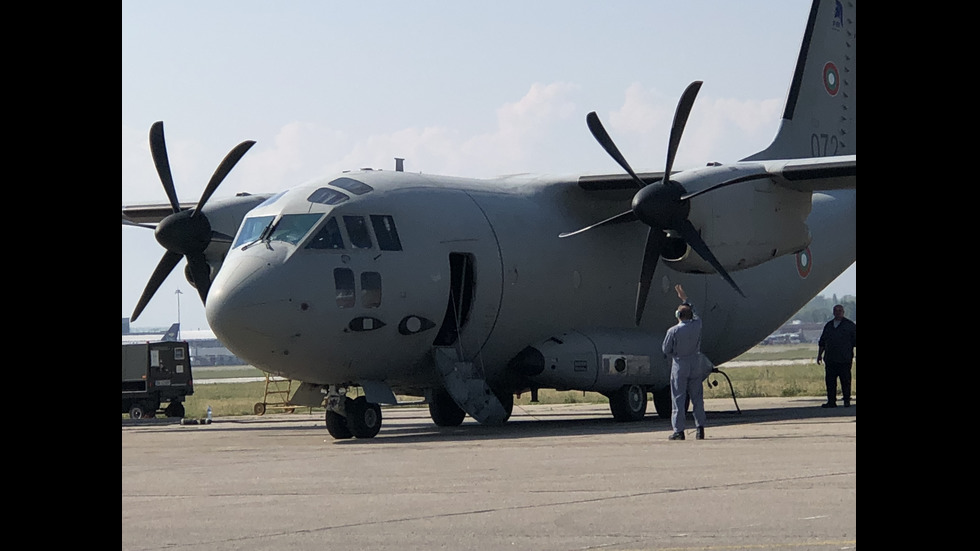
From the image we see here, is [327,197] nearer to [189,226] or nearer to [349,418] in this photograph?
[349,418]

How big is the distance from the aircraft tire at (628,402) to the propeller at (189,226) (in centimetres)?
752

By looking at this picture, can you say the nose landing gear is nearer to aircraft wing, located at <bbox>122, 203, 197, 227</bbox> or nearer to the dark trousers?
the dark trousers

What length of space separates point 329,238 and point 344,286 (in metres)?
0.77

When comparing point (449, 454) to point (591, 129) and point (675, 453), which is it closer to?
point (675, 453)

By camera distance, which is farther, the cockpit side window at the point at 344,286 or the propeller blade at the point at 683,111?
the propeller blade at the point at 683,111

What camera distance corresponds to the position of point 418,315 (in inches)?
779

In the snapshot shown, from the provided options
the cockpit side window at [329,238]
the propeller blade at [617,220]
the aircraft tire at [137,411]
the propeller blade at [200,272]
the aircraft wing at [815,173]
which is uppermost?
the aircraft wing at [815,173]

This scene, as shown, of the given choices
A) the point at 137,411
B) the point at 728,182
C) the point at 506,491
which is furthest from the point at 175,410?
the point at 506,491

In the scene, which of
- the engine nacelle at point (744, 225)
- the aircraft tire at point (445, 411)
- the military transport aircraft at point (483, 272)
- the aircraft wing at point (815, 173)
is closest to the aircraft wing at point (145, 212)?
the military transport aircraft at point (483, 272)

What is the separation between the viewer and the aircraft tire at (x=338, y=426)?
19469mm

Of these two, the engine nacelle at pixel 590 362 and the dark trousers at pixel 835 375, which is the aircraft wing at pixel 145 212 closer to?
the engine nacelle at pixel 590 362

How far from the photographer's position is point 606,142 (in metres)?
22.6
